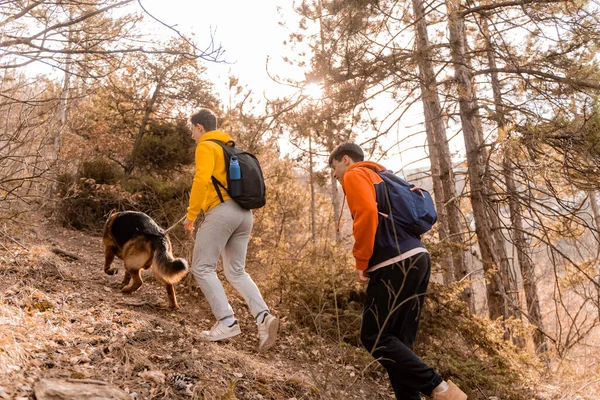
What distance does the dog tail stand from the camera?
5.11 meters

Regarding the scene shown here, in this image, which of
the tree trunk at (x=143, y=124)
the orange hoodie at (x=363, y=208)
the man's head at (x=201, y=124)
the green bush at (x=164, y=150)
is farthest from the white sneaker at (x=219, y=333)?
the tree trunk at (x=143, y=124)

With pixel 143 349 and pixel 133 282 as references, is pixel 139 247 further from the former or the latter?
pixel 143 349

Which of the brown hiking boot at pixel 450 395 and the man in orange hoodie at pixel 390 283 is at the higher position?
the man in orange hoodie at pixel 390 283

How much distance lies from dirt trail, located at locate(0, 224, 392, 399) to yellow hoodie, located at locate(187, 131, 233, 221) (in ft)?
4.03

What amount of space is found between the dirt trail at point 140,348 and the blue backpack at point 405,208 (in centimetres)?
105

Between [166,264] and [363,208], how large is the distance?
2.86 m

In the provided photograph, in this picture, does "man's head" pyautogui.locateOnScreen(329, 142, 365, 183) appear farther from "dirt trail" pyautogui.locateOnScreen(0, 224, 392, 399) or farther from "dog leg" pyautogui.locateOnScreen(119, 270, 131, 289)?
"dog leg" pyautogui.locateOnScreen(119, 270, 131, 289)

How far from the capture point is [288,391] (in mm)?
3787

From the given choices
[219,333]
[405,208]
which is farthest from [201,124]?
[405,208]

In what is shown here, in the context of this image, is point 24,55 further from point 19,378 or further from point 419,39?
point 419,39

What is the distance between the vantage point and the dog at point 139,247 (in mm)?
5375

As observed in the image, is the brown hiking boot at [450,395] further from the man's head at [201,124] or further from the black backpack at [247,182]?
the man's head at [201,124]

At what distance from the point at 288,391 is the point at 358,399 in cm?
85

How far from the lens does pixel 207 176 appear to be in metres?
4.20
